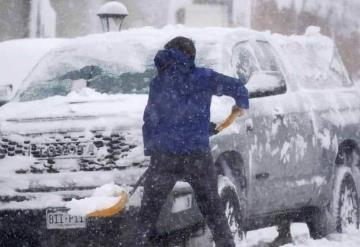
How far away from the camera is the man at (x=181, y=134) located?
6496 millimetres

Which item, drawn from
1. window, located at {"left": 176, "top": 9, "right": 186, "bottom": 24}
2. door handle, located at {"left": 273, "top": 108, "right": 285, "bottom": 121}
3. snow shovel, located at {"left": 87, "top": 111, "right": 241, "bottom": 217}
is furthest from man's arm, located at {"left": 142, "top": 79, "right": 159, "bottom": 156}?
window, located at {"left": 176, "top": 9, "right": 186, "bottom": 24}

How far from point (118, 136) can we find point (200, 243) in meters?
0.98

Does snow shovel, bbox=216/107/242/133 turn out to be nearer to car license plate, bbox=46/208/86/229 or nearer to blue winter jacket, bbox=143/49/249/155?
blue winter jacket, bbox=143/49/249/155

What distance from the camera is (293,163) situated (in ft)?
27.9

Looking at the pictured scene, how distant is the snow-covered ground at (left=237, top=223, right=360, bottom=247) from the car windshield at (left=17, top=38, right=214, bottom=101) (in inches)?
64.6

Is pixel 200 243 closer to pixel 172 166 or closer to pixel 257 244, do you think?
pixel 172 166

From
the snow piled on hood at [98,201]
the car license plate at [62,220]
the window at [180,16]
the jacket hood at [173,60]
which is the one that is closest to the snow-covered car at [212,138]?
the car license plate at [62,220]

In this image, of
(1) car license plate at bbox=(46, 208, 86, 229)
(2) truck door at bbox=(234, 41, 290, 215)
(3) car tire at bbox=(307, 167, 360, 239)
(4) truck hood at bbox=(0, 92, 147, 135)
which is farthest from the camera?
(3) car tire at bbox=(307, 167, 360, 239)

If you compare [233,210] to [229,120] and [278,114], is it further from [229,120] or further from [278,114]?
[278,114]

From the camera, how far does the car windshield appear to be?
776 centimetres

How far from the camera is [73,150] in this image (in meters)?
6.88

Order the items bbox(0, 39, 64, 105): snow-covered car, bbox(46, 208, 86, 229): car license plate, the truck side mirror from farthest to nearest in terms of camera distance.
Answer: bbox(0, 39, 64, 105): snow-covered car, the truck side mirror, bbox(46, 208, 86, 229): car license plate

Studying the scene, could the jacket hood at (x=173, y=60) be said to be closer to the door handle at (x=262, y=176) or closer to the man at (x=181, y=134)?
the man at (x=181, y=134)

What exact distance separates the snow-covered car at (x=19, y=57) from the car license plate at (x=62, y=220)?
26.9ft
